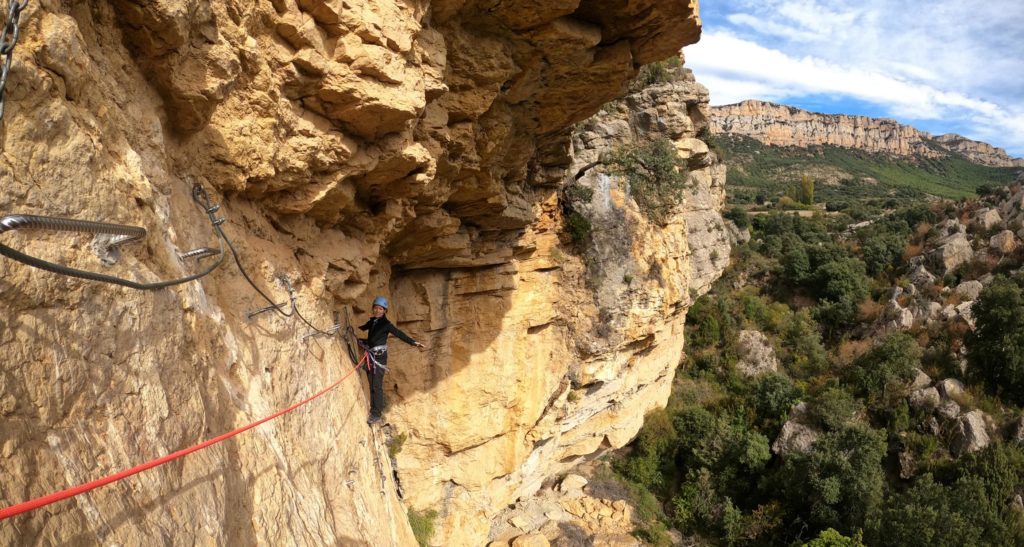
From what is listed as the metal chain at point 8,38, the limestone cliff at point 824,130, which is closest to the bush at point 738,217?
the metal chain at point 8,38

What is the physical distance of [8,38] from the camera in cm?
181

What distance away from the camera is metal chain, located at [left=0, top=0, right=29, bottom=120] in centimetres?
176

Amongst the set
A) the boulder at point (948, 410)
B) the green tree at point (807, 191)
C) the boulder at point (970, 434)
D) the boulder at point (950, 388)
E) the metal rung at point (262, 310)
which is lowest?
the boulder at point (970, 434)

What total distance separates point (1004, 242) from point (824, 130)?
212 feet

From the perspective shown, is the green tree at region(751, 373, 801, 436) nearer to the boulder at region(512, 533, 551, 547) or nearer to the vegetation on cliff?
the vegetation on cliff

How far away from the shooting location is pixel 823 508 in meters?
14.1

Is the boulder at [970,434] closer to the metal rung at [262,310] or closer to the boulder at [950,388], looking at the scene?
the boulder at [950,388]

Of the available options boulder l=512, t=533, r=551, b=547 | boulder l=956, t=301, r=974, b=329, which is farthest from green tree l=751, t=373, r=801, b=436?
boulder l=512, t=533, r=551, b=547

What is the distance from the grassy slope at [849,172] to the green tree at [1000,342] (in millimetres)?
33840

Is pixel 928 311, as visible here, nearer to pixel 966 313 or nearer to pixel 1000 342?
pixel 966 313

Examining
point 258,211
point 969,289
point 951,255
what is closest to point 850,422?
point 969,289

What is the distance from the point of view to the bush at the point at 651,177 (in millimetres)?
11672

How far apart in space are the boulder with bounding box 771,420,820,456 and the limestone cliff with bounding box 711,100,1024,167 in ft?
204

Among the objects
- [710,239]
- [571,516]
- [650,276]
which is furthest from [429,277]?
[710,239]
